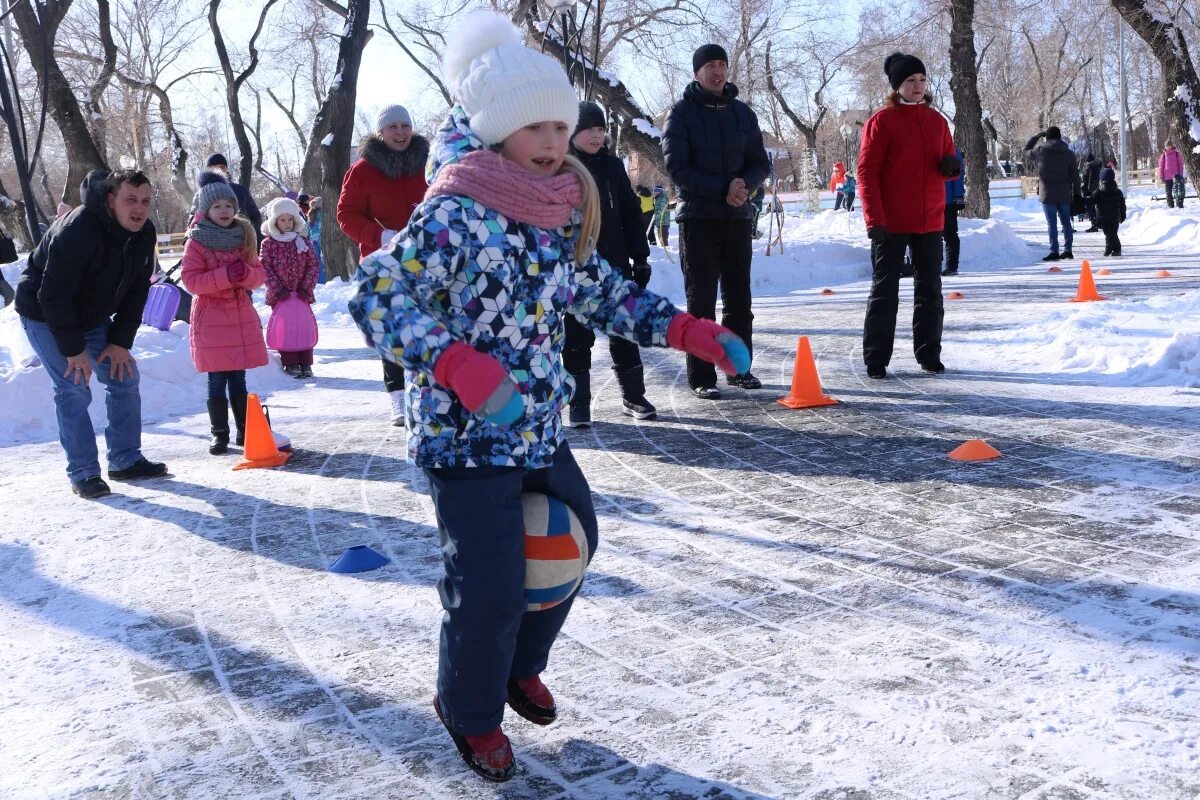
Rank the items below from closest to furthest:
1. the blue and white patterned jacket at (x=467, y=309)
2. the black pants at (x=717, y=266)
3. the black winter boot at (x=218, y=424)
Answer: the blue and white patterned jacket at (x=467, y=309)
the black winter boot at (x=218, y=424)
the black pants at (x=717, y=266)

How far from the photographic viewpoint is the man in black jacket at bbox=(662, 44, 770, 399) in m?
7.11

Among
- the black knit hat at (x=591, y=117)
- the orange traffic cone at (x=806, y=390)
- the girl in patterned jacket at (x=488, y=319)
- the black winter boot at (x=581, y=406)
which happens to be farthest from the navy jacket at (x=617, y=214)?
the girl in patterned jacket at (x=488, y=319)

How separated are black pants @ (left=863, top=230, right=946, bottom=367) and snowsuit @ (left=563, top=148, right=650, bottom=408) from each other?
1783 mm

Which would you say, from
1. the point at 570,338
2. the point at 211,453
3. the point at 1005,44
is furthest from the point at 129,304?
the point at 1005,44

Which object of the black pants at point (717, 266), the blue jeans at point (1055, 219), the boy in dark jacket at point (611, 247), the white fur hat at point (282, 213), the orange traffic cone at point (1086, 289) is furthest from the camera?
the blue jeans at point (1055, 219)

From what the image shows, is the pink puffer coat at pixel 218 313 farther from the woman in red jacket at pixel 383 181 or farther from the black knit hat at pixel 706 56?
the black knit hat at pixel 706 56

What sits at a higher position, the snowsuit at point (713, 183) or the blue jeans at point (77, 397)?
the snowsuit at point (713, 183)

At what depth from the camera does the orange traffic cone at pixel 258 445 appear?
644 cm

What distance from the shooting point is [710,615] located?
3613 mm

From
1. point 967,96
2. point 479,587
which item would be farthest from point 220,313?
point 967,96

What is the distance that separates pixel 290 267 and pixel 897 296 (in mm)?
5292

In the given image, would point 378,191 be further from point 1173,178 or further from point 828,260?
point 1173,178

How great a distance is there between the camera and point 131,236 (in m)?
5.91

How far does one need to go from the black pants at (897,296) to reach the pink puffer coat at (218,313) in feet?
13.1
